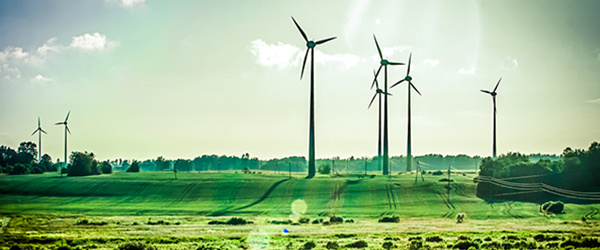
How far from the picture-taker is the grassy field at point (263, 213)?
57500 millimetres

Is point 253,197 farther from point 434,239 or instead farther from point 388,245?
point 388,245

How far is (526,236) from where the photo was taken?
5997 cm

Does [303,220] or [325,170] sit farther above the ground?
[325,170]

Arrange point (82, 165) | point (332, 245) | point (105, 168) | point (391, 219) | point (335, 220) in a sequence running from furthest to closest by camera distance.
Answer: point (105, 168) < point (82, 165) < point (391, 219) < point (335, 220) < point (332, 245)

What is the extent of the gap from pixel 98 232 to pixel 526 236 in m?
59.0

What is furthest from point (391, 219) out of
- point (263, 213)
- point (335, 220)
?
point (263, 213)

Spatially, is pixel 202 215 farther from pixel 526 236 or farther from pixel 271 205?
pixel 526 236

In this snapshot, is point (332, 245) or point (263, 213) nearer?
point (332, 245)

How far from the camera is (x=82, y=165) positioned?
613 feet

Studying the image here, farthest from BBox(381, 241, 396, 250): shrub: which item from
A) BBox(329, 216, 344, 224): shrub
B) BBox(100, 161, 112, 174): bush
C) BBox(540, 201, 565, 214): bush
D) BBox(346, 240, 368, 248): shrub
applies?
BBox(100, 161, 112, 174): bush

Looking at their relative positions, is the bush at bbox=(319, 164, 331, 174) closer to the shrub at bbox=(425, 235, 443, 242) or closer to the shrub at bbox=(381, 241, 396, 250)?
the shrub at bbox=(425, 235, 443, 242)

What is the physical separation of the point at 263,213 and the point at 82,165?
361 feet

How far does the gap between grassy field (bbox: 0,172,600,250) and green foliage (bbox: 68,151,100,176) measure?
42.4ft

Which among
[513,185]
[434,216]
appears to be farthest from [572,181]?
[434,216]
